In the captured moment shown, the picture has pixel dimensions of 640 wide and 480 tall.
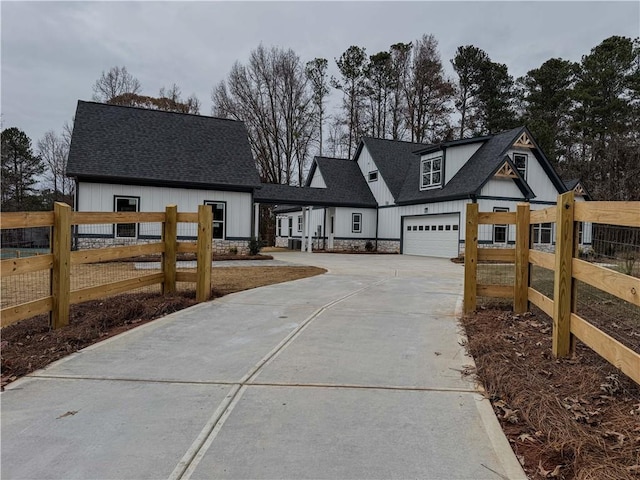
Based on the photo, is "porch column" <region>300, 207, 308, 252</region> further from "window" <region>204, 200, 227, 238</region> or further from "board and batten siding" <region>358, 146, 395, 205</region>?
"window" <region>204, 200, 227, 238</region>

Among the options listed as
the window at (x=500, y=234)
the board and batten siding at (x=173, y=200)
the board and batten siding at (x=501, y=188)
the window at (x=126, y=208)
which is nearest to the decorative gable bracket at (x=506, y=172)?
the board and batten siding at (x=501, y=188)

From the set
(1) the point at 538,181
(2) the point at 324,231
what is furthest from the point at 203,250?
(2) the point at 324,231

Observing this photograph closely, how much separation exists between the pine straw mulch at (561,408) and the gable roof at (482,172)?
1642 cm

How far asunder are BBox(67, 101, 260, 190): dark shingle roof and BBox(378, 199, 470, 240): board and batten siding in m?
8.79

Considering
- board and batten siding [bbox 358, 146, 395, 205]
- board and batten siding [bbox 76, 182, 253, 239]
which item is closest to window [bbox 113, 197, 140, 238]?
board and batten siding [bbox 76, 182, 253, 239]

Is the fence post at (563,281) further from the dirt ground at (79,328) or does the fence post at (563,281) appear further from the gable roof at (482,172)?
the gable roof at (482,172)

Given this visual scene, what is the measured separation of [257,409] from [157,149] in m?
19.2

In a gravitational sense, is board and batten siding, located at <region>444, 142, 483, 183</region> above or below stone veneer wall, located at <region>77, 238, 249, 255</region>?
above

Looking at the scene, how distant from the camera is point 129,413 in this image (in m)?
3.00

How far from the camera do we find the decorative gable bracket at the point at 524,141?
20.7 meters

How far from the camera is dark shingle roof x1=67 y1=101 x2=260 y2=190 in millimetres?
18359

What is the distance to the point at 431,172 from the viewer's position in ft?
75.9

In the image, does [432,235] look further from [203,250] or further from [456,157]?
[203,250]

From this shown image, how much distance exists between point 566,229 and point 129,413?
3.91m
